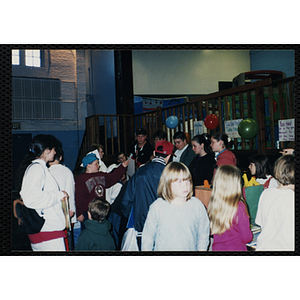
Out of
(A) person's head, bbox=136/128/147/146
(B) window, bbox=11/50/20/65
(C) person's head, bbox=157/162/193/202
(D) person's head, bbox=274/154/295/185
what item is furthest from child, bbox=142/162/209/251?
(A) person's head, bbox=136/128/147/146

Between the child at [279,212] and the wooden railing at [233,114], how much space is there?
73 centimetres

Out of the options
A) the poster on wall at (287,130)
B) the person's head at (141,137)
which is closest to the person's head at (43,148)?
the person's head at (141,137)

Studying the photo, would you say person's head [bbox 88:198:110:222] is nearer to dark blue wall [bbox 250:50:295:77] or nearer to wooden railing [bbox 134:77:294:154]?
wooden railing [bbox 134:77:294:154]

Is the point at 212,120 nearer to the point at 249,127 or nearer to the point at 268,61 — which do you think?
the point at 249,127

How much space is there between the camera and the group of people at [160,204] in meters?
2.49

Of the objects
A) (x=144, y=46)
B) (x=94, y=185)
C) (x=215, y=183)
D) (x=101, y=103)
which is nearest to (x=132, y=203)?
(x=94, y=185)

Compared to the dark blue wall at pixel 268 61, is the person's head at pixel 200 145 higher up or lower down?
lower down

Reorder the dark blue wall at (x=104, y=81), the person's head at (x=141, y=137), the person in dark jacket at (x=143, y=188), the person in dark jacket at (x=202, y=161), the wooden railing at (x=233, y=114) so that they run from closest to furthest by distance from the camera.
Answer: the person in dark jacket at (x=143, y=188)
the person in dark jacket at (x=202, y=161)
the wooden railing at (x=233, y=114)
the person's head at (x=141, y=137)
the dark blue wall at (x=104, y=81)

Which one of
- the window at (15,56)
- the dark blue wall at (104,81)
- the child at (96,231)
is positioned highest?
the dark blue wall at (104,81)

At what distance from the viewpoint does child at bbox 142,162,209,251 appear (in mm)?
2479

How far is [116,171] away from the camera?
3332mm

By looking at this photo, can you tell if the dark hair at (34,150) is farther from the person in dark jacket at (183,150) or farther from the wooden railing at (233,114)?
the person in dark jacket at (183,150)

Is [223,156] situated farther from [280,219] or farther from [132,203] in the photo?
[132,203]

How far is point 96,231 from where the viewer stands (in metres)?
2.74
